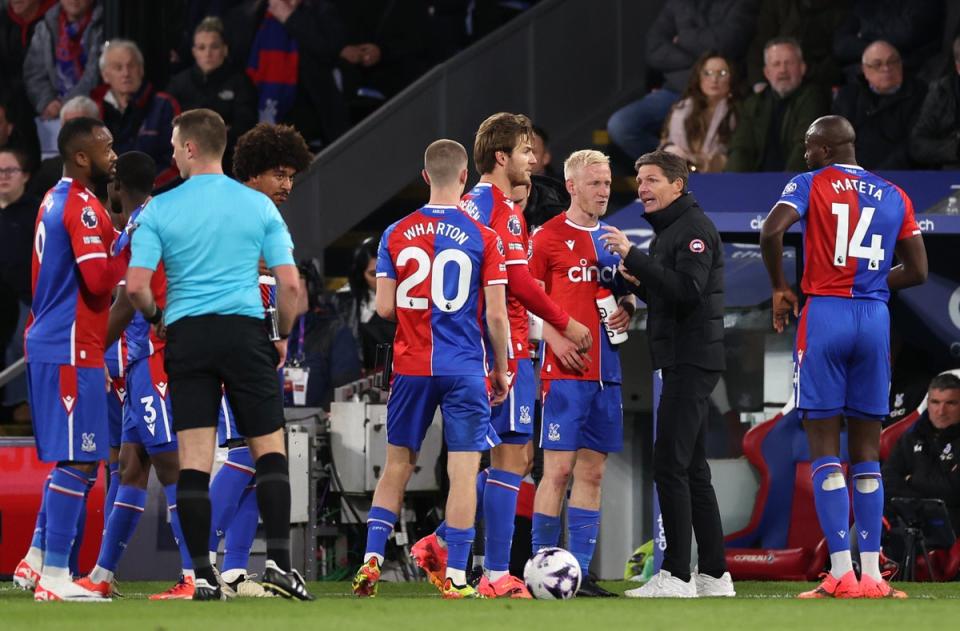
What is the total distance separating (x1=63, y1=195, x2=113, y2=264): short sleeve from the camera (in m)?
8.06

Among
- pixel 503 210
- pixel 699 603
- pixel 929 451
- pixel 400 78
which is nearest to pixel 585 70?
pixel 400 78

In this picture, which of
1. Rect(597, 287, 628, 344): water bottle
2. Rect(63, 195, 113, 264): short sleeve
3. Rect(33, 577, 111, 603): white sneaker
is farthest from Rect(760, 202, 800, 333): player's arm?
Rect(33, 577, 111, 603): white sneaker

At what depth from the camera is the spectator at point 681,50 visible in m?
14.6

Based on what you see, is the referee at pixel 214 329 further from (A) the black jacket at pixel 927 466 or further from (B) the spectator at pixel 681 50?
(B) the spectator at pixel 681 50

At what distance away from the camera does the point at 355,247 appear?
15.4m

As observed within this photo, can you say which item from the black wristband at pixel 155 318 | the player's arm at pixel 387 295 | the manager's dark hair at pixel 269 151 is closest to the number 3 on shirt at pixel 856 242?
the player's arm at pixel 387 295

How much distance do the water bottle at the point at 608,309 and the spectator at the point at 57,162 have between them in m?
6.09

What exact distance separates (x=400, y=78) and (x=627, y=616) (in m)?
9.64

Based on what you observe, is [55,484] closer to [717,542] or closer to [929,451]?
[717,542]

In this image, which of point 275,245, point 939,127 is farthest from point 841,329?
point 939,127

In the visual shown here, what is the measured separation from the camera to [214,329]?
7.48 m

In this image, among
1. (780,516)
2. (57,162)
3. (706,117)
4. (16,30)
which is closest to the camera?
(780,516)

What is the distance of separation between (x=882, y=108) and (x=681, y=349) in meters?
5.24

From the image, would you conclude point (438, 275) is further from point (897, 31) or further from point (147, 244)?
point (897, 31)
